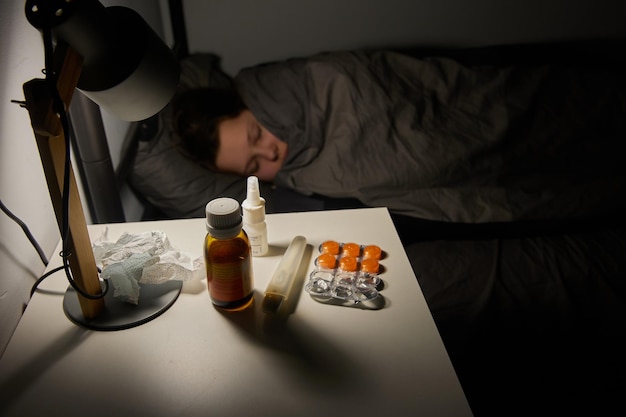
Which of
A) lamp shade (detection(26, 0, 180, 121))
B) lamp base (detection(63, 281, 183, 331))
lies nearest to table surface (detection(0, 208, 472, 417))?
lamp base (detection(63, 281, 183, 331))

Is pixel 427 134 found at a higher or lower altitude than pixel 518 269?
higher

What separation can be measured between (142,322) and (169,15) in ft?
4.30

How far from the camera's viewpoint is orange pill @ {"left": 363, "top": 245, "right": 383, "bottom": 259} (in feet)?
2.40

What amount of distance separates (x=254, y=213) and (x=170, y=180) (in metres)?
0.66

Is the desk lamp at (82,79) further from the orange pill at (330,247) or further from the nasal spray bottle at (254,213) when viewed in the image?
the orange pill at (330,247)

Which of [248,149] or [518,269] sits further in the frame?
[248,149]

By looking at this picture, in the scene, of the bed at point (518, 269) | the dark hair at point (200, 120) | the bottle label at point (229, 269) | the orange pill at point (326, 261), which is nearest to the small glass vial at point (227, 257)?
the bottle label at point (229, 269)

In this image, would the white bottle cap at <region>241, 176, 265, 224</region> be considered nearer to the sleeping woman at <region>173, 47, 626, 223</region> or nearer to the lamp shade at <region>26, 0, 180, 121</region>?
the lamp shade at <region>26, 0, 180, 121</region>

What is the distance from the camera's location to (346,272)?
27.8 inches

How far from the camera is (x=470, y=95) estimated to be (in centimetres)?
134

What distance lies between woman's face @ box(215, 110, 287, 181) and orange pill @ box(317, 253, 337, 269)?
723mm

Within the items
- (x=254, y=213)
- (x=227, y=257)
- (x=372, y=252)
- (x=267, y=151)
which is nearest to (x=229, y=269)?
(x=227, y=257)

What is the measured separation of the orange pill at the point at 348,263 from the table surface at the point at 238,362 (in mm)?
47

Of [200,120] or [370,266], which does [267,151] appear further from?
[370,266]
